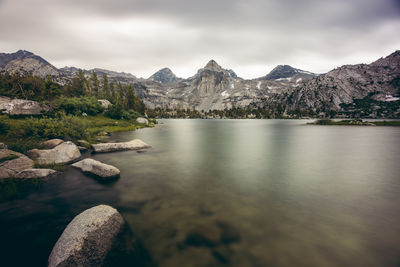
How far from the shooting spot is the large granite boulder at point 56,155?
15984 mm

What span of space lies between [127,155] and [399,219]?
24.4 meters

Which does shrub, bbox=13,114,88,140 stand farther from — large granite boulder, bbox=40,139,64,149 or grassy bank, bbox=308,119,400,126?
grassy bank, bbox=308,119,400,126

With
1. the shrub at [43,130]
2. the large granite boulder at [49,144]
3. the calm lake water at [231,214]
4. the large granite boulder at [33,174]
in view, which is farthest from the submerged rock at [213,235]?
the shrub at [43,130]

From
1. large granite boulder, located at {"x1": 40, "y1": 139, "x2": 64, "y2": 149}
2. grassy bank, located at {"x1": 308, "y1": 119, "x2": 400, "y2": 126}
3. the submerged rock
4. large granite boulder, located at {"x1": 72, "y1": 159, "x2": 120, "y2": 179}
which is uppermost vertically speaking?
grassy bank, located at {"x1": 308, "y1": 119, "x2": 400, "y2": 126}

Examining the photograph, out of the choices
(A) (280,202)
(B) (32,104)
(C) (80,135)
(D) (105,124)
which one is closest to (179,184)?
(A) (280,202)

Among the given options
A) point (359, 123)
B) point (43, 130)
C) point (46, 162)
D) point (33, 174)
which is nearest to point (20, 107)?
point (43, 130)

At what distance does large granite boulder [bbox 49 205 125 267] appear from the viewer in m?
5.57

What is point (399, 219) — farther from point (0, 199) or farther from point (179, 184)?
point (0, 199)

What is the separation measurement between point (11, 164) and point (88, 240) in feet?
43.2

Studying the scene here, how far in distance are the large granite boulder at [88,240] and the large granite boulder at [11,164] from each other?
1126 cm

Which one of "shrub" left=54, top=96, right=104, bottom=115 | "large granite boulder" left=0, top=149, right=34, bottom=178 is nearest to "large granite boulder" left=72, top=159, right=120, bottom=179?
"large granite boulder" left=0, top=149, right=34, bottom=178

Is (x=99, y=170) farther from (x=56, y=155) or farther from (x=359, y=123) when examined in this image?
(x=359, y=123)

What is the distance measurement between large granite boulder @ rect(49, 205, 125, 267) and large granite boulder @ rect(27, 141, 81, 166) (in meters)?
13.5

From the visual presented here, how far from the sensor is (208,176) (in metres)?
15.4
